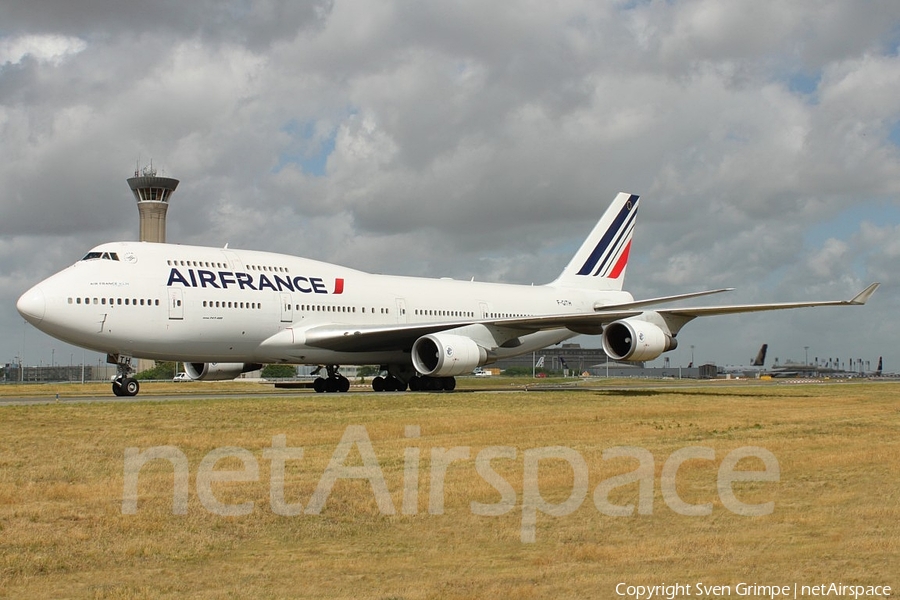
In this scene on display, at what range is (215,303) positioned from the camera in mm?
27062

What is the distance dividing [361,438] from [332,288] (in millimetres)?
16158

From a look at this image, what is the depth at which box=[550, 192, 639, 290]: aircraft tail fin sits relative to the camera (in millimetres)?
41812

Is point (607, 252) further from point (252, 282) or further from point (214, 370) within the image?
point (252, 282)

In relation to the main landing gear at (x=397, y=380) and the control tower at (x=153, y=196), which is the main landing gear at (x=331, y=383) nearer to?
the main landing gear at (x=397, y=380)

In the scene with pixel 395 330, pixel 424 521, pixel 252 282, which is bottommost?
pixel 424 521

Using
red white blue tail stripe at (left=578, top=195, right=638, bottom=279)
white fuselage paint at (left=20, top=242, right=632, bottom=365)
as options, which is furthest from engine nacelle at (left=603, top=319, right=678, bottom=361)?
red white blue tail stripe at (left=578, top=195, right=638, bottom=279)

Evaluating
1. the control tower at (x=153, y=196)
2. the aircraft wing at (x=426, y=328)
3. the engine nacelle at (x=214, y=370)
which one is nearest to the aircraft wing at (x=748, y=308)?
the aircraft wing at (x=426, y=328)

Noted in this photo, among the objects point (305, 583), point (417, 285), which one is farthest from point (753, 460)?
point (417, 285)

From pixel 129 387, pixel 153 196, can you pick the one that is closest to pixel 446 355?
pixel 129 387

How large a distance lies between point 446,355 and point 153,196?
103m

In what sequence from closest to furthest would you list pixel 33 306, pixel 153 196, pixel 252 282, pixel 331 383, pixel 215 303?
1. pixel 33 306
2. pixel 215 303
3. pixel 252 282
4. pixel 331 383
5. pixel 153 196

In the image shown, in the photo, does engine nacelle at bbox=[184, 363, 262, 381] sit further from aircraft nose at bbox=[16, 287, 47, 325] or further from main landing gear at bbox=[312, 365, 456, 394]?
aircraft nose at bbox=[16, 287, 47, 325]

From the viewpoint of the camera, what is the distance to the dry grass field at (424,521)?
6855mm

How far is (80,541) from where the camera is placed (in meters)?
8.00
